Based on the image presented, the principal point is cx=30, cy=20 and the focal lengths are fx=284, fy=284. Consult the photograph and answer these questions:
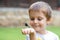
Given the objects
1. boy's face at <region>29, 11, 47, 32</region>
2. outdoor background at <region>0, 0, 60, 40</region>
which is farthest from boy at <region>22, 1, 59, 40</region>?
outdoor background at <region>0, 0, 60, 40</region>

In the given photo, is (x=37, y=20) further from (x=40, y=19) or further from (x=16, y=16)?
(x=16, y=16)

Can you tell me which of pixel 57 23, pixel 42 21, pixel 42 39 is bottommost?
pixel 57 23

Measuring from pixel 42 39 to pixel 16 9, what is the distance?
23.7ft

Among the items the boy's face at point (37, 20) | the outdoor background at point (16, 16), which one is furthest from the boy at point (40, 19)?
the outdoor background at point (16, 16)

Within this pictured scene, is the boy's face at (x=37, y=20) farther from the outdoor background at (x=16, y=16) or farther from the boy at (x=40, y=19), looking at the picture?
the outdoor background at (x=16, y=16)

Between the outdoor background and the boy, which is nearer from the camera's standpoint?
the boy

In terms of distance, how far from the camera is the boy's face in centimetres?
261

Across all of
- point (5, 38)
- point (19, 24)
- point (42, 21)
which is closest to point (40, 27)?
point (42, 21)

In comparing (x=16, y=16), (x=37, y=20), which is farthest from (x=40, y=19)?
(x=16, y=16)

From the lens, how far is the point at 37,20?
103 inches

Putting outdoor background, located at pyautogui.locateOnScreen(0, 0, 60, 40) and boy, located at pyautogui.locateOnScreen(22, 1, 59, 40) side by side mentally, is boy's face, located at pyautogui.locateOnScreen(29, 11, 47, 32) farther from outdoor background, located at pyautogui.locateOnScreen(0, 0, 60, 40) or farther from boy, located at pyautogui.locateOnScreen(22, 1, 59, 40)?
→ outdoor background, located at pyautogui.locateOnScreen(0, 0, 60, 40)

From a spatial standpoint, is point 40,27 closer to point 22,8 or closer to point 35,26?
point 35,26

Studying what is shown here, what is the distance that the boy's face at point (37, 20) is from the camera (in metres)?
2.61

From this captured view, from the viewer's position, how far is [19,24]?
930cm
